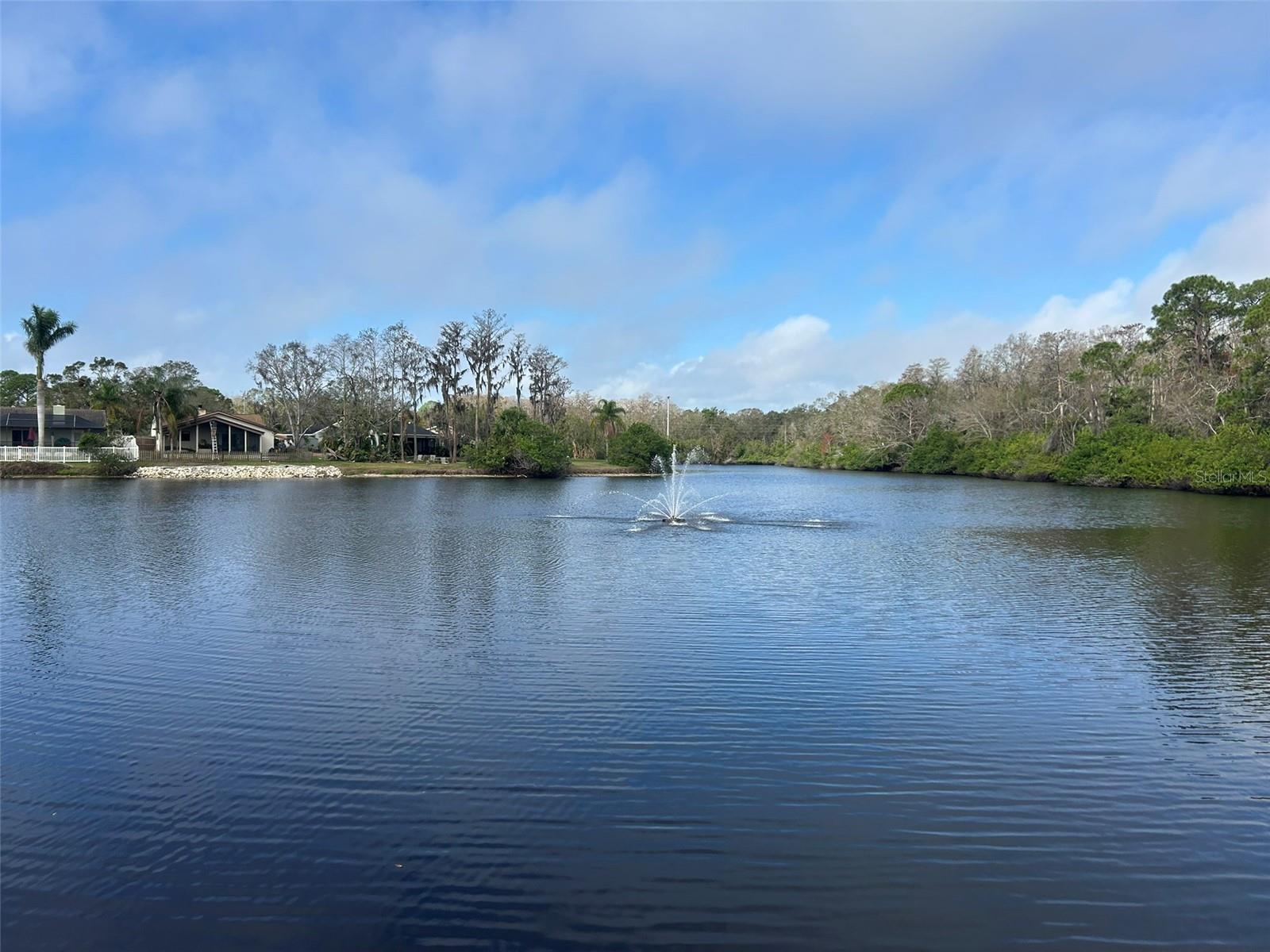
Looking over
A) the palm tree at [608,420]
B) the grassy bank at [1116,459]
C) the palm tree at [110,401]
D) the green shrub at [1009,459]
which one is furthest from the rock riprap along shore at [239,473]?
the grassy bank at [1116,459]

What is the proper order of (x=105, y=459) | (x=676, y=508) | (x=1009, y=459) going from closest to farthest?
(x=676, y=508)
(x=105, y=459)
(x=1009, y=459)

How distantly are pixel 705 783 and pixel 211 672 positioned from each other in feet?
21.4

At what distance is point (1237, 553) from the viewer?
20766mm

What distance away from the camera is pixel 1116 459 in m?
52.1

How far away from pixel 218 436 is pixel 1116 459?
6984cm

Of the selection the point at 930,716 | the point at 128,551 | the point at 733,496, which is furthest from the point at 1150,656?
the point at 733,496

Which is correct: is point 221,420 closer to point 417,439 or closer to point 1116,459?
point 417,439

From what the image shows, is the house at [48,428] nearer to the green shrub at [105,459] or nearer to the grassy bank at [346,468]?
the grassy bank at [346,468]

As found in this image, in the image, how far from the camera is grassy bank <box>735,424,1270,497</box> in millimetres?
41944

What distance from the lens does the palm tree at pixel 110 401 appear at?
2435 inches

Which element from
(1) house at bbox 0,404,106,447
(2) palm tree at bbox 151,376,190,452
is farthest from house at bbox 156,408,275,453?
(1) house at bbox 0,404,106,447

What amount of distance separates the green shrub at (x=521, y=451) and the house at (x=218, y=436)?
21.2m

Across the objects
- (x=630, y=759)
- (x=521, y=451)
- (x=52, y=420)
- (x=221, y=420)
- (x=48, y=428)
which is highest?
(x=221, y=420)

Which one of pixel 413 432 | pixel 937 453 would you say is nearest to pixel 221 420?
pixel 413 432
